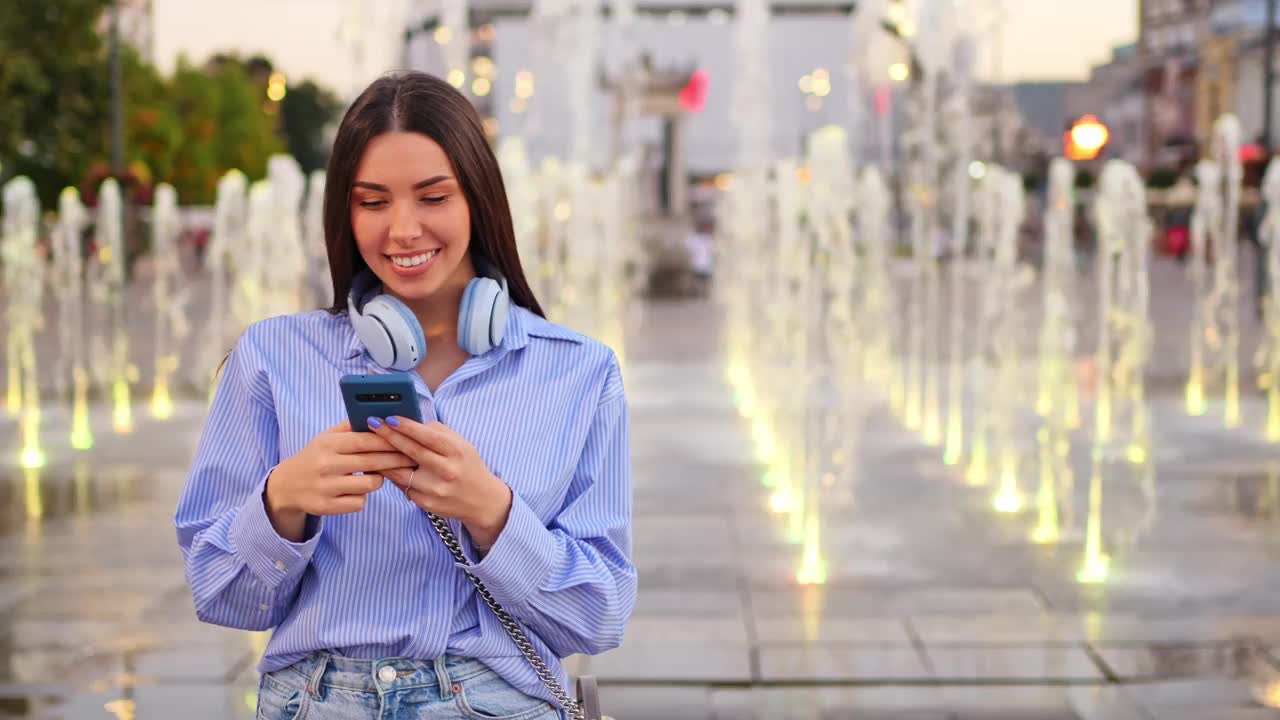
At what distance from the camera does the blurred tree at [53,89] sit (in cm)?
3262

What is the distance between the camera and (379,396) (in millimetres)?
1788

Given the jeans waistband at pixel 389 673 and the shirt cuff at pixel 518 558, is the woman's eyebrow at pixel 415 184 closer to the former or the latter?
the shirt cuff at pixel 518 558

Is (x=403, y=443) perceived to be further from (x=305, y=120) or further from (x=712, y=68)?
(x=305, y=120)

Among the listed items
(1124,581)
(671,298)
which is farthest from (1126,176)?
(671,298)

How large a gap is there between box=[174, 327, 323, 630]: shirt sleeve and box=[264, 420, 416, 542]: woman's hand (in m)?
0.14

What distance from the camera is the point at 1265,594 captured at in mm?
6484

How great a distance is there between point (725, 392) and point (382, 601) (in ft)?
38.0

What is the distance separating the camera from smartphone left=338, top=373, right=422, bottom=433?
5.83ft

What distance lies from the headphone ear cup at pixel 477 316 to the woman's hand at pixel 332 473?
0.23 metres

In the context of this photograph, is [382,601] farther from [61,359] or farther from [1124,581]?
[61,359]

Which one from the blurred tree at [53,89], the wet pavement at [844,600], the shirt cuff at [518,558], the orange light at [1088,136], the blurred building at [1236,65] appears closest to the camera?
the shirt cuff at [518,558]

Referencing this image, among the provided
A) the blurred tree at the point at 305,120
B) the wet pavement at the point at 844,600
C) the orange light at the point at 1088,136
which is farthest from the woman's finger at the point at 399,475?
the blurred tree at the point at 305,120

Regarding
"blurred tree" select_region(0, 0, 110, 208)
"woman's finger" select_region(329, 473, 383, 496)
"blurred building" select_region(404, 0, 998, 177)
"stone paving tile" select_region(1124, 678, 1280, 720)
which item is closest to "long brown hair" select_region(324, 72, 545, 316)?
"woman's finger" select_region(329, 473, 383, 496)

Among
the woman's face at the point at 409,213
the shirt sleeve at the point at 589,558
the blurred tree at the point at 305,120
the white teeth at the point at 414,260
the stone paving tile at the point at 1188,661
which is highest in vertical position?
the blurred tree at the point at 305,120
